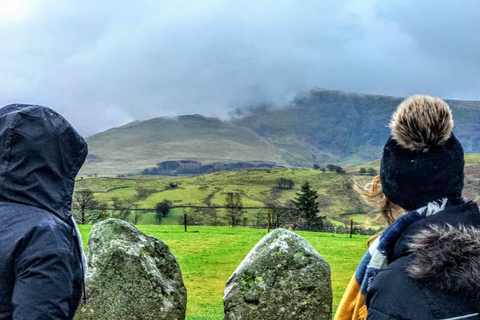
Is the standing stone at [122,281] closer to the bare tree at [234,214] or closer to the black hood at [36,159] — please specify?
the black hood at [36,159]

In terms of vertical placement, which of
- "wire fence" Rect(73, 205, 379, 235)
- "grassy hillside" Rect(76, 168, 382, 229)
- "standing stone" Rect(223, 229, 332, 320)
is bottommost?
"grassy hillside" Rect(76, 168, 382, 229)

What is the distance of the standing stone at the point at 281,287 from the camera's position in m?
10.3

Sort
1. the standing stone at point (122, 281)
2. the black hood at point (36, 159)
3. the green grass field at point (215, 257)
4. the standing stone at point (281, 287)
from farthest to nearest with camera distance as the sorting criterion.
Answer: the green grass field at point (215, 257)
the standing stone at point (281, 287)
the standing stone at point (122, 281)
the black hood at point (36, 159)

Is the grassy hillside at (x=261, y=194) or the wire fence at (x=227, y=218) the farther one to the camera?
the grassy hillside at (x=261, y=194)

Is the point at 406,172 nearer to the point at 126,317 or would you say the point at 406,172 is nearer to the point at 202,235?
the point at 126,317

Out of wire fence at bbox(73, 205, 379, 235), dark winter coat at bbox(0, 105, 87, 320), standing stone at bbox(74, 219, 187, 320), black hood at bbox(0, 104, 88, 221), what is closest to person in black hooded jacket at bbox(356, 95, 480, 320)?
dark winter coat at bbox(0, 105, 87, 320)

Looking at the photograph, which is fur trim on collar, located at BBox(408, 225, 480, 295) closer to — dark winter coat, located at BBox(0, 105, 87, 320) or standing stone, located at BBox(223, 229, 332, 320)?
dark winter coat, located at BBox(0, 105, 87, 320)

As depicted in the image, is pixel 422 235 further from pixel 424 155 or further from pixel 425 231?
pixel 424 155

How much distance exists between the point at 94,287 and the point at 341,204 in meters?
130

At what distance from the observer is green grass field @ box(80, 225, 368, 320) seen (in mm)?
16797

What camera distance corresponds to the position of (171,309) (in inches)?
404

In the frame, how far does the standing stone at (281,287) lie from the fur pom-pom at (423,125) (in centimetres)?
774

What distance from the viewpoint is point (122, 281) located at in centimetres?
992

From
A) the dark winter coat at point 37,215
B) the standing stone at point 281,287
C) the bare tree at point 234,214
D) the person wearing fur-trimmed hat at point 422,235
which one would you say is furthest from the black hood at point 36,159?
the bare tree at point 234,214
